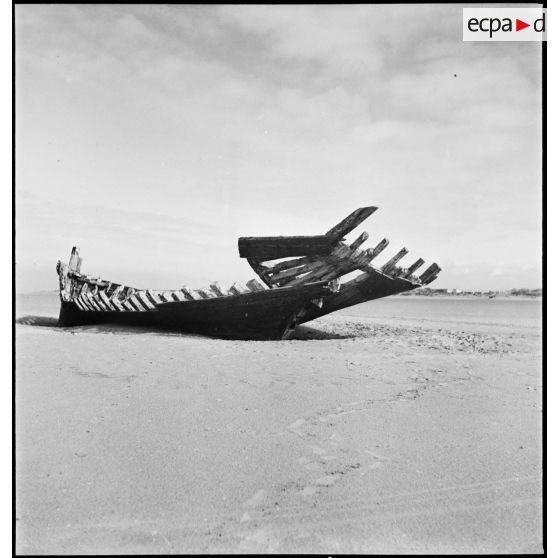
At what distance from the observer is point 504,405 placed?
3857 mm

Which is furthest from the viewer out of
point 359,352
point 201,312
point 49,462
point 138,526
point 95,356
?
point 201,312

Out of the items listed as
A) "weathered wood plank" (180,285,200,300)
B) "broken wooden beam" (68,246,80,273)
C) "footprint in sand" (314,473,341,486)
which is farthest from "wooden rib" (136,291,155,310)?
"footprint in sand" (314,473,341,486)

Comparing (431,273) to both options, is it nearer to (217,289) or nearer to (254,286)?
(254,286)

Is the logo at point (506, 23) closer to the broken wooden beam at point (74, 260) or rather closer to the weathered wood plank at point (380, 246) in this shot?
the weathered wood plank at point (380, 246)

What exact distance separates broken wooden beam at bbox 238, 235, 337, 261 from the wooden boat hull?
638mm

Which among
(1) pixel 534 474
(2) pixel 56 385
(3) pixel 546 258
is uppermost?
(3) pixel 546 258

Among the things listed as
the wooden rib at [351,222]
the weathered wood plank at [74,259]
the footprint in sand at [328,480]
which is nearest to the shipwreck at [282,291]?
the wooden rib at [351,222]

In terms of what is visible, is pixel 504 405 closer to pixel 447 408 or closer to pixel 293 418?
pixel 447 408

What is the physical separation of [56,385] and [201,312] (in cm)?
436

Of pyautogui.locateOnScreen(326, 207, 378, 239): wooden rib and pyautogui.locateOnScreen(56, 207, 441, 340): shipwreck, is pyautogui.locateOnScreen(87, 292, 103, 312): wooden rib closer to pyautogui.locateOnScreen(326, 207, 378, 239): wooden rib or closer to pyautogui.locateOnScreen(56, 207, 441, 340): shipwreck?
pyautogui.locateOnScreen(56, 207, 441, 340): shipwreck

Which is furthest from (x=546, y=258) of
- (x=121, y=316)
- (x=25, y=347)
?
(x=121, y=316)

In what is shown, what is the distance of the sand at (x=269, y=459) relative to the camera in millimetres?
2133

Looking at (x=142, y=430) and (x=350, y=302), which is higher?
(x=350, y=302)

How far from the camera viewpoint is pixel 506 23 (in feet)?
11.0
